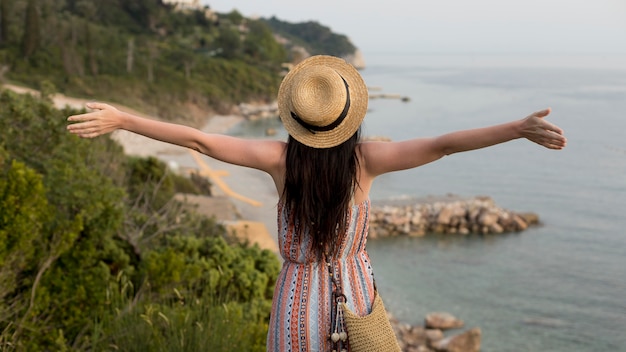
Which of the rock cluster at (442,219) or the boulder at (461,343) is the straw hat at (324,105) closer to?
the boulder at (461,343)

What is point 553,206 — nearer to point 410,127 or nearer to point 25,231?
point 410,127

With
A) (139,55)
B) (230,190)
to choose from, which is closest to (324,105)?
(230,190)

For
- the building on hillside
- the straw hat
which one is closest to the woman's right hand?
the straw hat

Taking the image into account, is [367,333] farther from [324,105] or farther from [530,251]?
[530,251]

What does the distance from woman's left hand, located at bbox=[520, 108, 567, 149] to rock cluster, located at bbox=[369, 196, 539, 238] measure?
65.1ft

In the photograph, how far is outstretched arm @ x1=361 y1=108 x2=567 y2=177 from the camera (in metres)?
1.89

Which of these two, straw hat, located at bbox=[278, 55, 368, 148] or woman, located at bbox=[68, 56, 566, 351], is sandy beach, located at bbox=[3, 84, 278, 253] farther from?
straw hat, located at bbox=[278, 55, 368, 148]

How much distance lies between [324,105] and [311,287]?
61cm

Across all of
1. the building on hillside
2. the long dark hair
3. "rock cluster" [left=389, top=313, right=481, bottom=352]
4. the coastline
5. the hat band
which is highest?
the building on hillside

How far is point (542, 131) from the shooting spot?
1891 millimetres

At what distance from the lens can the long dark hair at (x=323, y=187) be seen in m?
2.12

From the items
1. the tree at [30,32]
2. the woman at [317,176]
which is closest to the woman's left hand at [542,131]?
the woman at [317,176]

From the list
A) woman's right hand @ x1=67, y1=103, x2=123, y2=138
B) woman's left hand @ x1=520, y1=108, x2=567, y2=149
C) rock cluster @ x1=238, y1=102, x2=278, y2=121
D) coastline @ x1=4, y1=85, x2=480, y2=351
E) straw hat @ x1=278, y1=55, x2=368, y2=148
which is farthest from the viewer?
rock cluster @ x1=238, y1=102, x2=278, y2=121

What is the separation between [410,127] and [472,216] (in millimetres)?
26035
